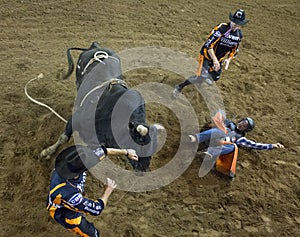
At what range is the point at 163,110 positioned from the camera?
5.57 meters

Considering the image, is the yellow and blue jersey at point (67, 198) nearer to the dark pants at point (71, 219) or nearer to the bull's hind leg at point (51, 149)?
the dark pants at point (71, 219)

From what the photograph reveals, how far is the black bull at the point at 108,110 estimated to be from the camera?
3.42 metres

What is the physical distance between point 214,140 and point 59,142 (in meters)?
2.23

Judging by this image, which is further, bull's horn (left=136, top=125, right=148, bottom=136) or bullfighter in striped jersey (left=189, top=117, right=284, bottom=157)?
bullfighter in striped jersey (left=189, top=117, right=284, bottom=157)

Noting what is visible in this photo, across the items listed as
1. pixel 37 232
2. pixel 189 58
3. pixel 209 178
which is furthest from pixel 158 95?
pixel 37 232

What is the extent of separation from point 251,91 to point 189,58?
1421 millimetres

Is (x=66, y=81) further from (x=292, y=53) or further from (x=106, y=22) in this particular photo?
(x=292, y=53)

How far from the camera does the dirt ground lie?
13.9 feet

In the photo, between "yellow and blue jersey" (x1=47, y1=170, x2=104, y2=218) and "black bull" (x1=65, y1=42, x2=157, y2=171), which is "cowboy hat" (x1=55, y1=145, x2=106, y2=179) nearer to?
"yellow and blue jersey" (x1=47, y1=170, x2=104, y2=218)

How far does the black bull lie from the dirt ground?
763 mm

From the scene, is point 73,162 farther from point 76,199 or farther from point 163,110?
point 163,110

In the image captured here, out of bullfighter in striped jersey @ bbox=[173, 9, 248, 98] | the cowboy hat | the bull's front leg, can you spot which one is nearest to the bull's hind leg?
the bull's front leg

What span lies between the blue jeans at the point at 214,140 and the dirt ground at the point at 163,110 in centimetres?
32

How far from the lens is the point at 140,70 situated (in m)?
6.25
